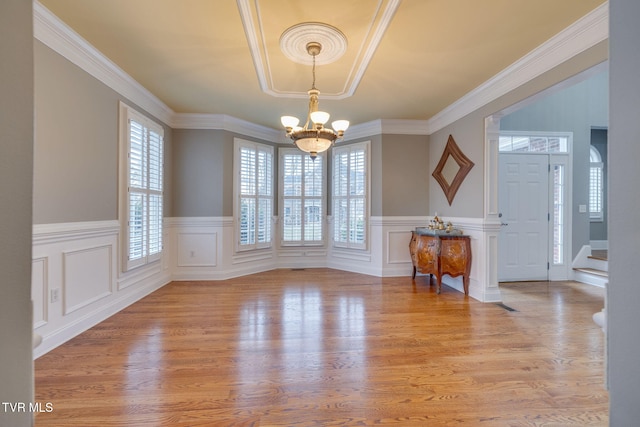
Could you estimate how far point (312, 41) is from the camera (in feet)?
8.54

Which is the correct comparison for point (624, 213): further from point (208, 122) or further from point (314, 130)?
point (208, 122)

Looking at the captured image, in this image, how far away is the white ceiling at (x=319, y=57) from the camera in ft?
7.27

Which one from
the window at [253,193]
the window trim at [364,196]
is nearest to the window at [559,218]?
the window trim at [364,196]

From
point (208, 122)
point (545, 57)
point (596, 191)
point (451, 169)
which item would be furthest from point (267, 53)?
point (596, 191)

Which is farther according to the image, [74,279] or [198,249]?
[198,249]

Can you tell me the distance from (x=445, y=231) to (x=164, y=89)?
13.9 feet

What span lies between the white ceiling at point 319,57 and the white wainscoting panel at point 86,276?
Answer: 1993 millimetres

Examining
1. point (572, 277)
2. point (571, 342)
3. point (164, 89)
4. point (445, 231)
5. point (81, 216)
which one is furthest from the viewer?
point (572, 277)

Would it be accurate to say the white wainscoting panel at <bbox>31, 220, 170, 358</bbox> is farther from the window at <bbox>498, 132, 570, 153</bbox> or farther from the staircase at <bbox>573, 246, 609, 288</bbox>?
the staircase at <bbox>573, 246, 609, 288</bbox>

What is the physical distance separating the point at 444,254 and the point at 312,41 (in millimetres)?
3156

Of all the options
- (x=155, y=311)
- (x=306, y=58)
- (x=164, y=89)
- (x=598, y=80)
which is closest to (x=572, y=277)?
(x=598, y=80)

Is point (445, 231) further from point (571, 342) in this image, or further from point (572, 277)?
point (572, 277)

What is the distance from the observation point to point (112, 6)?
7.22ft

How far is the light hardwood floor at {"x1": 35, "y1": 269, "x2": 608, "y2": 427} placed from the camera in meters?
1.71
